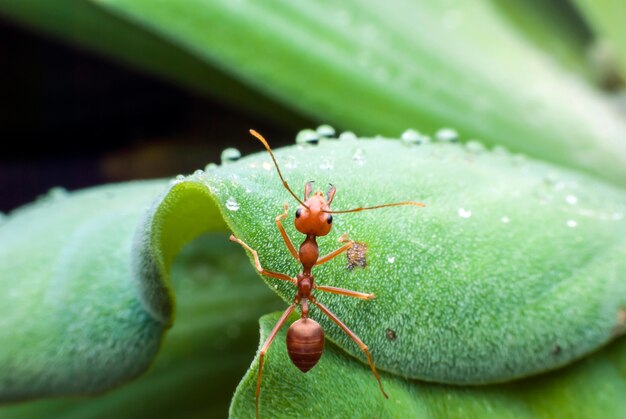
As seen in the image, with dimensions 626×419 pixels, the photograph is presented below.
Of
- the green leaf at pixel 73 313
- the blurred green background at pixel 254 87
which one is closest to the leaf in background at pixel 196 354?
the blurred green background at pixel 254 87

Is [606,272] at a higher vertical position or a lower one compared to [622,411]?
higher

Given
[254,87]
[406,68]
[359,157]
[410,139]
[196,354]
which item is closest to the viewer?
[359,157]

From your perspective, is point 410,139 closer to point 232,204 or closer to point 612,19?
point 232,204

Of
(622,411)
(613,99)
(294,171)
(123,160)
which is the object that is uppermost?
(613,99)

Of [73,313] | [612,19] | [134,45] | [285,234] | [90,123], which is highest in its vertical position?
[612,19]

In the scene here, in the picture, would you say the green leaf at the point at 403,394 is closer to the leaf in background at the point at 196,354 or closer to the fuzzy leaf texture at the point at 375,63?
the leaf in background at the point at 196,354

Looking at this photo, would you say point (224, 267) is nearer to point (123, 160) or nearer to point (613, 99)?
point (123, 160)

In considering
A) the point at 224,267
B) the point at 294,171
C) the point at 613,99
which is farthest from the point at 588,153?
the point at 294,171

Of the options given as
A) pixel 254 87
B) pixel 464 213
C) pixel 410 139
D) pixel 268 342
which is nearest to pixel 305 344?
pixel 268 342
